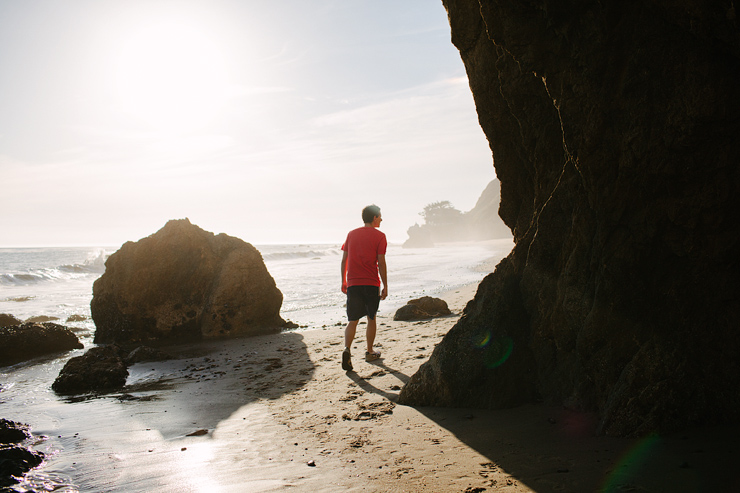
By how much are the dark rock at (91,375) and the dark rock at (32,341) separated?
8.26 feet

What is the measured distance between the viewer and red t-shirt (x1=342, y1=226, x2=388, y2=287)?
579 cm

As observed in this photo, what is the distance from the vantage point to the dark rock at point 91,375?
5.28 meters

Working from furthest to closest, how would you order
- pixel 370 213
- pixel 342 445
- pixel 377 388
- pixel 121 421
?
pixel 370 213 → pixel 377 388 → pixel 121 421 → pixel 342 445

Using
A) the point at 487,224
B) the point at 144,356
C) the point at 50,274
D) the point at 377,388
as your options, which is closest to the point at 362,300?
the point at 377,388

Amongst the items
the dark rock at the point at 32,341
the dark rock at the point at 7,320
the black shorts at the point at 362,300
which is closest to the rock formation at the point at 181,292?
the dark rock at the point at 32,341

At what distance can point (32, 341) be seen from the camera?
7.46m

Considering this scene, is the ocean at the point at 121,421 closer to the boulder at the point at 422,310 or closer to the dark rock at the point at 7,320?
the boulder at the point at 422,310

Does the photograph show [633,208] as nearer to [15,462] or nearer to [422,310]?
[15,462]

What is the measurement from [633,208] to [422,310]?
6.29 m

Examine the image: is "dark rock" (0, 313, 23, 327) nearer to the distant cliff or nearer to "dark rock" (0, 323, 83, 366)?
"dark rock" (0, 323, 83, 366)

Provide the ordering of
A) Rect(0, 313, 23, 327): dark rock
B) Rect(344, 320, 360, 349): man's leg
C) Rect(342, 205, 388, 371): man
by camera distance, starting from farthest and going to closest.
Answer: Rect(0, 313, 23, 327): dark rock
Rect(342, 205, 388, 371): man
Rect(344, 320, 360, 349): man's leg

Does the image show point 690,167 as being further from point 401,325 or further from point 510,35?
point 401,325

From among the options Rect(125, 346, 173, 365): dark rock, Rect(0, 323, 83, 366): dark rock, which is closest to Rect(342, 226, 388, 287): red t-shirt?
Rect(125, 346, 173, 365): dark rock

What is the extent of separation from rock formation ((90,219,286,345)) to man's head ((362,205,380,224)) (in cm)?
397
